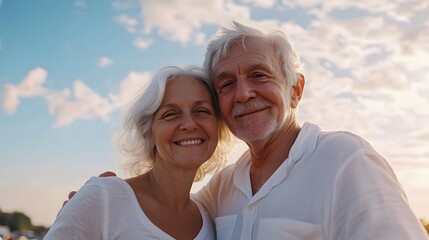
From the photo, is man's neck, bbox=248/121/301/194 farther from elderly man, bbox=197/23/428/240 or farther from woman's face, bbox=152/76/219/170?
woman's face, bbox=152/76/219/170

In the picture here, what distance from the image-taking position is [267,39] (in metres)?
4.67

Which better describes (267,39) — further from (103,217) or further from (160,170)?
(103,217)

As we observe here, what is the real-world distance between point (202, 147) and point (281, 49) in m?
1.04

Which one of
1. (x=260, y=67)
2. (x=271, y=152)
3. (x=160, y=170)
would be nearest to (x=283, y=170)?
(x=271, y=152)

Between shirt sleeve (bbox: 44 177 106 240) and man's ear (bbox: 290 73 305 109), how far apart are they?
1.76 metres

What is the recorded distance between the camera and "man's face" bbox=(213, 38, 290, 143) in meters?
4.46

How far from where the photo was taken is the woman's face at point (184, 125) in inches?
173

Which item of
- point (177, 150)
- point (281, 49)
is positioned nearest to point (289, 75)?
point (281, 49)

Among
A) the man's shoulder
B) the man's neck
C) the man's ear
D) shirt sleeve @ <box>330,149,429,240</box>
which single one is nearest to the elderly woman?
the man's neck

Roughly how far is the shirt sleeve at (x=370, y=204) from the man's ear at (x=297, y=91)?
1150mm

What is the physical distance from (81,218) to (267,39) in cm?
205

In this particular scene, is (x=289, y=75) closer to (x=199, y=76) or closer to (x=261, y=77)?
(x=261, y=77)

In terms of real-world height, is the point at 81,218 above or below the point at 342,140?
below

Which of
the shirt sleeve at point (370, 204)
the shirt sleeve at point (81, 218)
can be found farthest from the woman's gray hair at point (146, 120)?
the shirt sleeve at point (370, 204)
